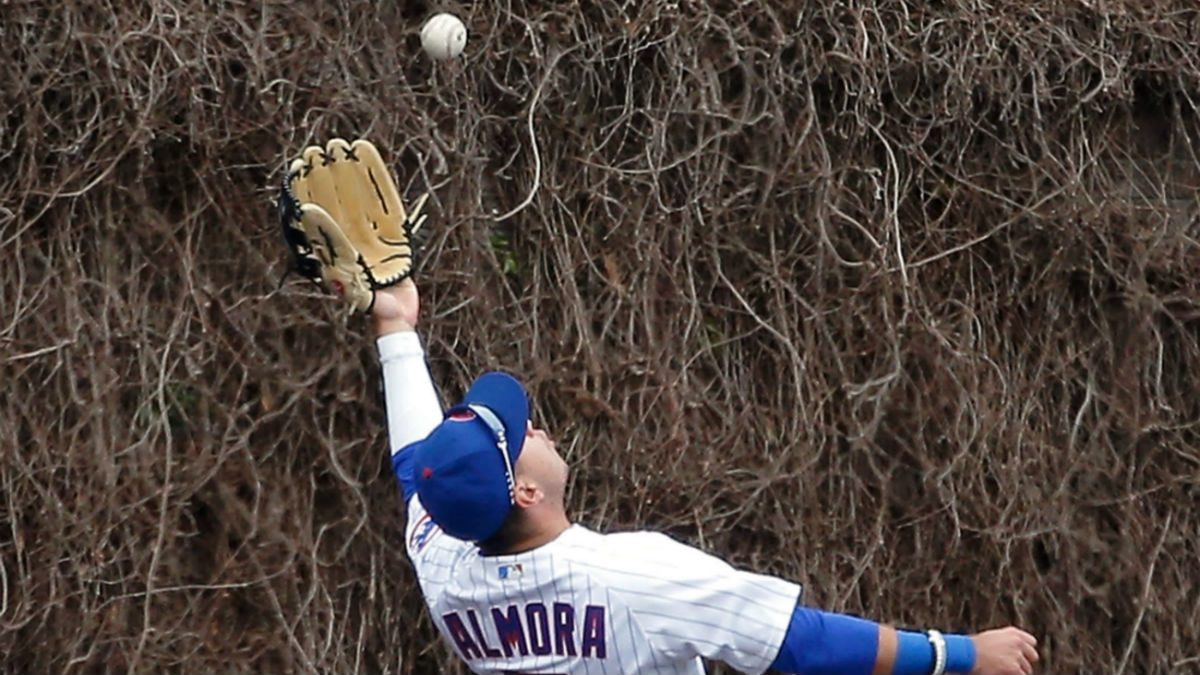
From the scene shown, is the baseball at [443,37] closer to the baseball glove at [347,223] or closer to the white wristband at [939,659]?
the baseball glove at [347,223]

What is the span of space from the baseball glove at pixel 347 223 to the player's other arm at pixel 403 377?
0.14 feet

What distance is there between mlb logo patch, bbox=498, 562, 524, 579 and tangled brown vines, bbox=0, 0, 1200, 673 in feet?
4.52

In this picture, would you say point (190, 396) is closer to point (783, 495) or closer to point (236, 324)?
point (236, 324)

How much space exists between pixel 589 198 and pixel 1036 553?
5.01 ft

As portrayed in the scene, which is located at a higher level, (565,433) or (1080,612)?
(565,433)

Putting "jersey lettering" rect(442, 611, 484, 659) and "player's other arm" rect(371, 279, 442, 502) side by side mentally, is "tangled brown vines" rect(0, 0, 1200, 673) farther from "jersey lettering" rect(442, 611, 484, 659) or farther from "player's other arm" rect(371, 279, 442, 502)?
"jersey lettering" rect(442, 611, 484, 659)

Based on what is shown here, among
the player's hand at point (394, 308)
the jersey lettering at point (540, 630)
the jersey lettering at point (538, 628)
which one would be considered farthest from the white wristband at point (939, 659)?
the player's hand at point (394, 308)

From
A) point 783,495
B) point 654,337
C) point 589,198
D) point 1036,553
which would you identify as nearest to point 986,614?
point 1036,553

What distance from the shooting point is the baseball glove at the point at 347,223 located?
3252 millimetres

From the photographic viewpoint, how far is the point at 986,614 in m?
4.60

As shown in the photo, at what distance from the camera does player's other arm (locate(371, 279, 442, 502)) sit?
3.25m

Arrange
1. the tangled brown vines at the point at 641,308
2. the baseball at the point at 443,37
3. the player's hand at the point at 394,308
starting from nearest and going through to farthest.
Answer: the player's hand at the point at 394,308, the tangled brown vines at the point at 641,308, the baseball at the point at 443,37

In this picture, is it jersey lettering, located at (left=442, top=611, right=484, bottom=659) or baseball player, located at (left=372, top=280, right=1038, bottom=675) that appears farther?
jersey lettering, located at (left=442, top=611, right=484, bottom=659)

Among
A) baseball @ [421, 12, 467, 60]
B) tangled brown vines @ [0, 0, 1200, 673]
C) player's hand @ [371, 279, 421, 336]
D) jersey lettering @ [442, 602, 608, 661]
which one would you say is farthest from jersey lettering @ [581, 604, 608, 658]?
baseball @ [421, 12, 467, 60]
